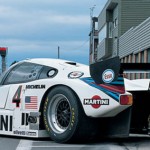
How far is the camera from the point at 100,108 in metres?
7.23

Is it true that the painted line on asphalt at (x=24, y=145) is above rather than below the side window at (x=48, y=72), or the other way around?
below

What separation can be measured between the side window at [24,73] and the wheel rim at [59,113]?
0.71 metres

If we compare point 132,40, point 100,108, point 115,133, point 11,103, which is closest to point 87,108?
point 100,108

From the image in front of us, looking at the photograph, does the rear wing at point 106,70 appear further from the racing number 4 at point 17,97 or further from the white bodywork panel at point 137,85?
the racing number 4 at point 17,97

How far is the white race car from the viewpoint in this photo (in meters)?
7.25

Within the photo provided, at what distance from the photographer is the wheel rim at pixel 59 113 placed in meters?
7.76

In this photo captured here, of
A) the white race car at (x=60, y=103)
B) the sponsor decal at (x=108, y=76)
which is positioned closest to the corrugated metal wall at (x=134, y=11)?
the white race car at (x=60, y=103)

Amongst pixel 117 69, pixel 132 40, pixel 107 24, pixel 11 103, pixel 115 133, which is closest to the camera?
pixel 117 69

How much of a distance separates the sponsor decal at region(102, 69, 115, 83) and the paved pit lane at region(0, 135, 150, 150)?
1035 mm

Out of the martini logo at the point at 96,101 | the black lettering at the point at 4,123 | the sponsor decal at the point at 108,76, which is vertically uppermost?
the sponsor decal at the point at 108,76

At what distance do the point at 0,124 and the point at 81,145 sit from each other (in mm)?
1948

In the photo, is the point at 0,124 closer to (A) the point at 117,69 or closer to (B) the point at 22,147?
(B) the point at 22,147

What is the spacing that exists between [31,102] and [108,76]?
1641 millimetres

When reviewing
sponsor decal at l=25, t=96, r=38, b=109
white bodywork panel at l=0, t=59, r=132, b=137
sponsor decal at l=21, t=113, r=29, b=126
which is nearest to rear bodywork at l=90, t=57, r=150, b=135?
white bodywork panel at l=0, t=59, r=132, b=137
